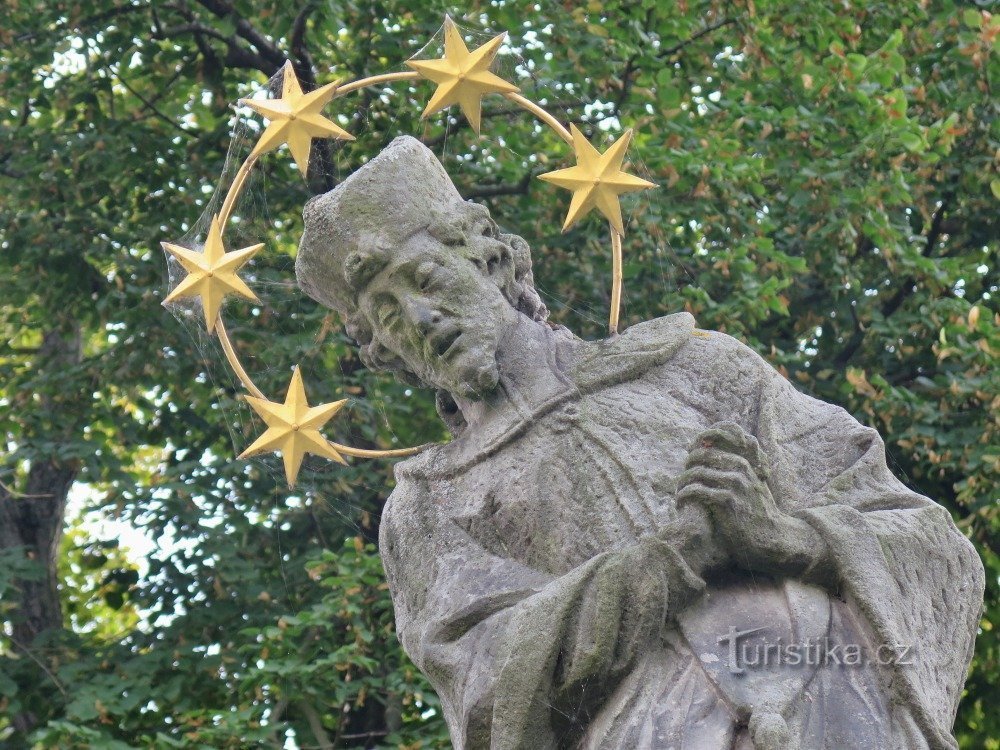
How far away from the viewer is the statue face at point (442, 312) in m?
5.57

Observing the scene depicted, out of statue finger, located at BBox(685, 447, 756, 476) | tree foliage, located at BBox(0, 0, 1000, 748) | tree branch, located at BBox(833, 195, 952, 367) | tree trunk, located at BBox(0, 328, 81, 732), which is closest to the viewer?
statue finger, located at BBox(685, 447, 756, 476)

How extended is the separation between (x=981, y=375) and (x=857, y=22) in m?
2.84

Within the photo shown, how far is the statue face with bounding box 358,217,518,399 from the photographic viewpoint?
18.3 ft

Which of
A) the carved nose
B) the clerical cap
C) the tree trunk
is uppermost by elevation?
the tree trunk

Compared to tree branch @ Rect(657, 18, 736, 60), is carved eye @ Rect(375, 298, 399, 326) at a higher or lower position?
lower

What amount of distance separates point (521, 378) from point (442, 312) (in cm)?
31

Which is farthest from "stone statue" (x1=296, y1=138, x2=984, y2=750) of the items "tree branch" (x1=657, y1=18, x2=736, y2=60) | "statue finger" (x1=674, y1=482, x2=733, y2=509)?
"tree branch" (x1=657, y1=18, x2=736, y2=60)

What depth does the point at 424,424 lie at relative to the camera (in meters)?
10.6

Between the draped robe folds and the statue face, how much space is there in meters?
0.17

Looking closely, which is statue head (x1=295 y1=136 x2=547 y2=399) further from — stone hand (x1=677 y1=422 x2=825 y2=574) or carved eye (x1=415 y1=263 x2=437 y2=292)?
stone hand (x1=677 y1=422 x2=825 y2=574)

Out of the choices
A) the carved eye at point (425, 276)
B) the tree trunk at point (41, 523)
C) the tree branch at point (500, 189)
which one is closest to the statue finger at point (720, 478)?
the carved eye at point (425, 276)

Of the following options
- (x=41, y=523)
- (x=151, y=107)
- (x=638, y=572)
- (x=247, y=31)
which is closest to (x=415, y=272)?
(x=638, y=572)

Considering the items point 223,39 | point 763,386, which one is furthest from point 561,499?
point 223,39

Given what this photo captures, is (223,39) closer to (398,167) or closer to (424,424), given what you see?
(424,424)
